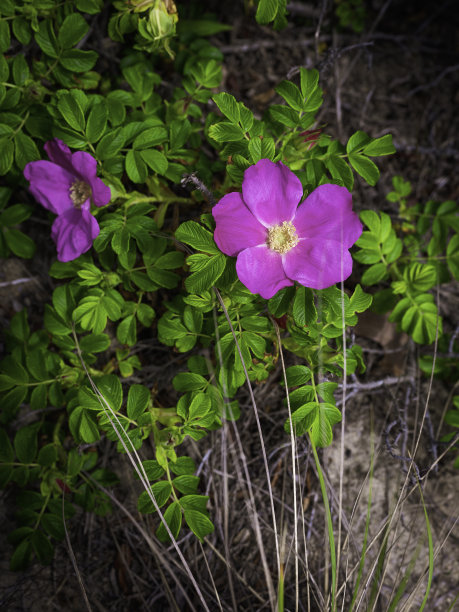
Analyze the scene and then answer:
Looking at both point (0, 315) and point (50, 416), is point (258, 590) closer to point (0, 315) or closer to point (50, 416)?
point (50, 416)

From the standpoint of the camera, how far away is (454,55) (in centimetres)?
246

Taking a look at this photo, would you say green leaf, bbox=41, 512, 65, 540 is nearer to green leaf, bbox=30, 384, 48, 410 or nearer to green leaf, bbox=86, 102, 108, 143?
green leaf, bbox=30, 384, 48, 410

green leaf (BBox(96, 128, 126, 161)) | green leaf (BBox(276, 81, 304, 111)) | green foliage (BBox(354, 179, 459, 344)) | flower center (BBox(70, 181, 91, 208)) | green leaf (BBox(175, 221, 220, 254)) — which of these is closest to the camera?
green leaf (BBox(175, 221, 220, 254))

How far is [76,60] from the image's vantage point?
164 centimetres

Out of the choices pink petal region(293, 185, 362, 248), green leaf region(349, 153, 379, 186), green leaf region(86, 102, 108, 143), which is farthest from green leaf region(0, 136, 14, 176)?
green leaf region(349, 153, 379, 186)

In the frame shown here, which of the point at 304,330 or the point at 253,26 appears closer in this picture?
the point at 304,330

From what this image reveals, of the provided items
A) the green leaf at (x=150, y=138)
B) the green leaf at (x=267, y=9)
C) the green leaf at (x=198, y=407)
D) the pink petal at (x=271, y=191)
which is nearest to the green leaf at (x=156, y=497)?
the green leaf at (x=198, y=407)

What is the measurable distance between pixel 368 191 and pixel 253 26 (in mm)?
983

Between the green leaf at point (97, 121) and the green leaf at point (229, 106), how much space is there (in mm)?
383

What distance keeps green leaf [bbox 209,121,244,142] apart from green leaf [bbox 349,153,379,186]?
0.36 m

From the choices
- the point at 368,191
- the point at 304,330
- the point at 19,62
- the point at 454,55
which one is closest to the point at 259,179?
the point at 304,330

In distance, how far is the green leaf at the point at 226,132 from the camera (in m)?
1.37

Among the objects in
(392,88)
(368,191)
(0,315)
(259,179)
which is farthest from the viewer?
(392,88)

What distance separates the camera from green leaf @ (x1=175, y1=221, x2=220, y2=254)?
51.9 inches
